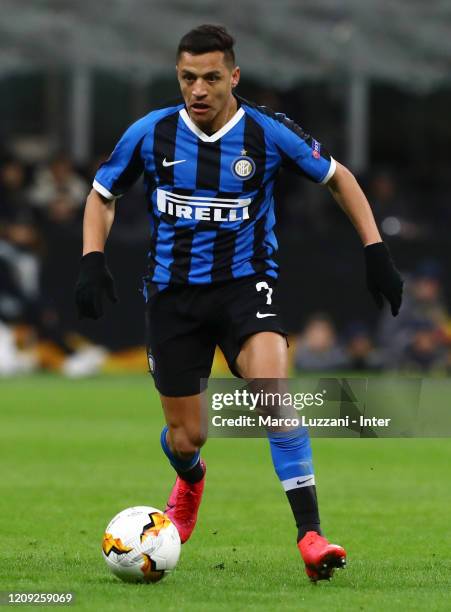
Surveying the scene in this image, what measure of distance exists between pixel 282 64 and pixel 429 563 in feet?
48.6

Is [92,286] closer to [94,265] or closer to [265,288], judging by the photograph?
[94,265]

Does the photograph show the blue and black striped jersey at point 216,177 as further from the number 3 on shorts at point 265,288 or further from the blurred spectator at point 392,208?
the blurred spectator at point 392,208

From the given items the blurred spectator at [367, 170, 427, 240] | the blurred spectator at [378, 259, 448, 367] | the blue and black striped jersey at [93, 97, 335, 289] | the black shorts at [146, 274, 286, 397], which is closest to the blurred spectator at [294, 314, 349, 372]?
the blurred spectator at [378, 259, 448, 367]

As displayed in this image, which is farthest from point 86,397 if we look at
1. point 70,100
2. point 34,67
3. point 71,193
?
point 70,100

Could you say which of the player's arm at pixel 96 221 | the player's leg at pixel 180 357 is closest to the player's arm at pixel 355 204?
the player's leg at pixel 180 357

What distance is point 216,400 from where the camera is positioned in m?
6.21

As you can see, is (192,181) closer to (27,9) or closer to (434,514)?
(434,514)

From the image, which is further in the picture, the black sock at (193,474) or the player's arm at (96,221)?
the black sock at (193,474)

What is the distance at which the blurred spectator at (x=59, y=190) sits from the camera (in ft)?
62.5

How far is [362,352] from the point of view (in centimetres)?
1881

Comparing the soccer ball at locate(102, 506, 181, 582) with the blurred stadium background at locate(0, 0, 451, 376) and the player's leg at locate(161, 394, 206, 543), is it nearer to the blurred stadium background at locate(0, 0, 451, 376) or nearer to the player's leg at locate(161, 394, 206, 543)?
the player's leg at locate(161, 394, 206, 543)

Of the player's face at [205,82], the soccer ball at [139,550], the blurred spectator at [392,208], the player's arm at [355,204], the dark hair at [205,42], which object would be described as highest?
the dark hair at [205,42]

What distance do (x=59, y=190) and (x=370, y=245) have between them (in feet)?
44.3

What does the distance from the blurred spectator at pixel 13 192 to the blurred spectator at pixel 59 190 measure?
17 centimetres
